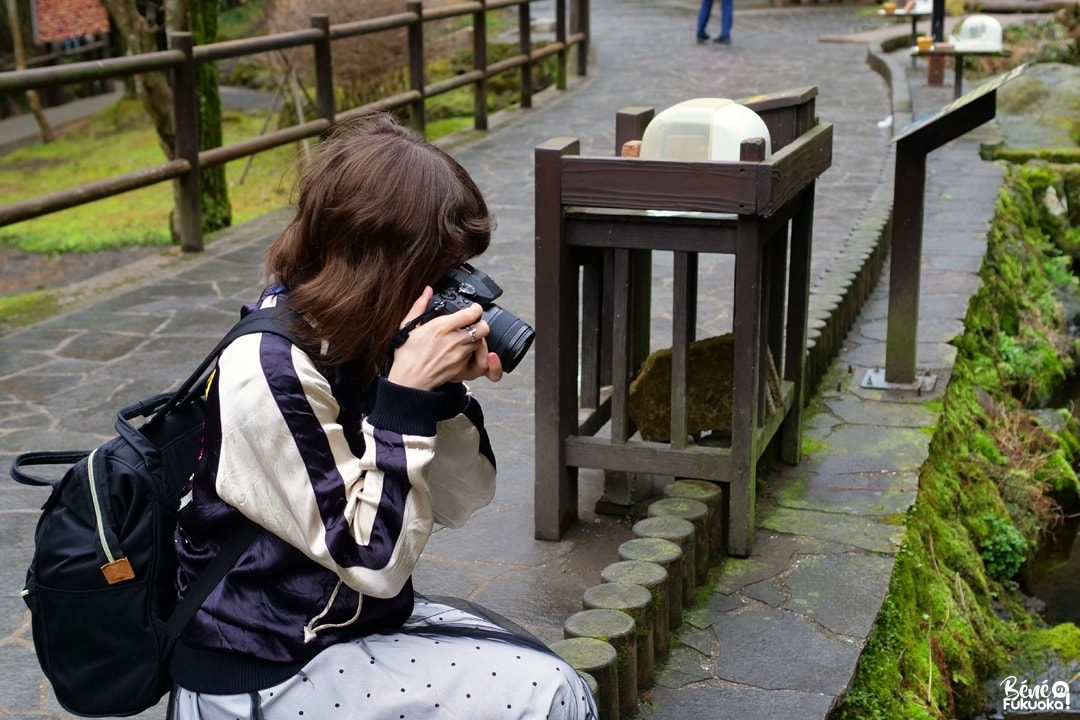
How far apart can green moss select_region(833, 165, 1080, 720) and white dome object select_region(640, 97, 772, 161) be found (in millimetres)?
1204

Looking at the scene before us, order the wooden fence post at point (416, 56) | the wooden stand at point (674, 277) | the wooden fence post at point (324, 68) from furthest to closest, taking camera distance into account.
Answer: the wooden fence post at point (416, 56) → the wooden fence post at point (324, 68) → the wooden stand at point (674, 277)

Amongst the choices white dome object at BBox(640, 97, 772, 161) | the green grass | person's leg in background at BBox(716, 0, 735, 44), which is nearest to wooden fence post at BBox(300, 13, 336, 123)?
the green grass

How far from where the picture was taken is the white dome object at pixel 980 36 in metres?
10.9

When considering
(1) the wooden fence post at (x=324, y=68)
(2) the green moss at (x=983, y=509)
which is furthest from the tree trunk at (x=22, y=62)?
(2) the green moss at (x=983, y=509)

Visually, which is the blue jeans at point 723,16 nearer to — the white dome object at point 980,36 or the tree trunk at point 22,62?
the white dome object at point 980,36

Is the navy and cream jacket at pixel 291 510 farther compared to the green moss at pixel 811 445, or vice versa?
the green moss at pixel 811 445

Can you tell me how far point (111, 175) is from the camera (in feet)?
49.8

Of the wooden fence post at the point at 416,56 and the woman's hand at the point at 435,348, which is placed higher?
the woman's hand at the point at 435,348

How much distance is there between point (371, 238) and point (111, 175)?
1399cm

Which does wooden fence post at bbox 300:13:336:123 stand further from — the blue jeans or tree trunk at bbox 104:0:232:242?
the blue jeans

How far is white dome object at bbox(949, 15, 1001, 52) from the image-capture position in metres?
10.9

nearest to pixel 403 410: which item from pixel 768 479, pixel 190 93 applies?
pixel 768 479

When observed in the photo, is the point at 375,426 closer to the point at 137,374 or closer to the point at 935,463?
the point at 935,463

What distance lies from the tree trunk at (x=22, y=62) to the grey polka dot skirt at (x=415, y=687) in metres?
14.6
